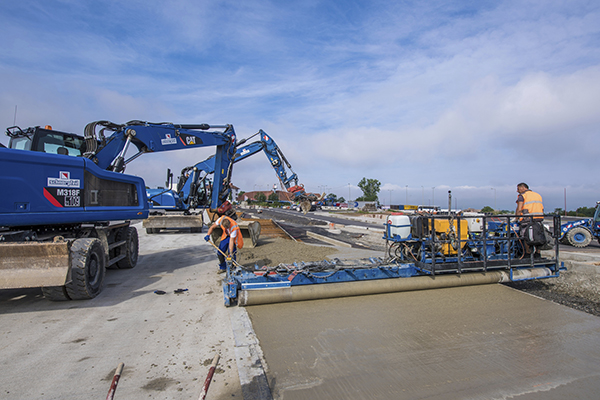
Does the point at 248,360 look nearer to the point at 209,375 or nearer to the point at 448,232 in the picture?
the point at 209,375

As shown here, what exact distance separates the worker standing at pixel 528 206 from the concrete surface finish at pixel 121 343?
5.34m

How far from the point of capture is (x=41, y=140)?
6309mm

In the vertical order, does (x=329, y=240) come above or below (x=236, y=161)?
below

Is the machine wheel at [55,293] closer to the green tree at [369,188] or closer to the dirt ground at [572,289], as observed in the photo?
the dirt ground at [572,289]

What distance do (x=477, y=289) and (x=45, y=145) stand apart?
830 centimetres

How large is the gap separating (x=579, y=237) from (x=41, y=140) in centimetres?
1680

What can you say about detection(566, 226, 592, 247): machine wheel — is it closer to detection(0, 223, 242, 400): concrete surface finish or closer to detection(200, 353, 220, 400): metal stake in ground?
detection(0, 223, 242, 400): concrete surface finish

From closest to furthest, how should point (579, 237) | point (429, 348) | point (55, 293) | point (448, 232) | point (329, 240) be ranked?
point (429, 348), point (55, 293), point (448, 232), point (579, 237), point (329, 240)

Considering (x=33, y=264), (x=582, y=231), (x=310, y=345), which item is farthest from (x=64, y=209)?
(x=582, y=231)

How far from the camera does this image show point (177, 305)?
532cm

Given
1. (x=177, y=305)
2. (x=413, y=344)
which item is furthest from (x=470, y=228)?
(x=177, y=305)

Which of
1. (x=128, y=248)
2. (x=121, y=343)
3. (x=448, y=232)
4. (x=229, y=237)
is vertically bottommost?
(x=121, y=343)

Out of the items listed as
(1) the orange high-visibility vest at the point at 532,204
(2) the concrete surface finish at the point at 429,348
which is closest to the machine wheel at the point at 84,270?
(2) the concrete surface finish at the point at 429,348

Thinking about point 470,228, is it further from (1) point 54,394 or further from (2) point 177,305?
(1) point 54,394
